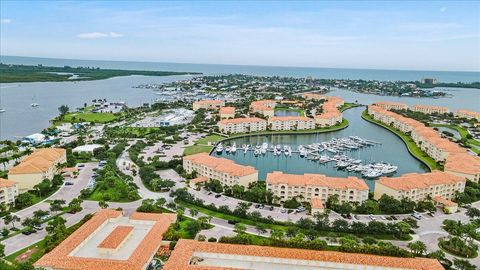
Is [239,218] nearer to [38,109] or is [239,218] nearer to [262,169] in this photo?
[262,169]

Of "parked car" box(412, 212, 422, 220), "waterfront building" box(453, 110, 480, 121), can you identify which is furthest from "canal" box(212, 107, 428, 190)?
"waterfront building" box(453, 110, 480, 121)

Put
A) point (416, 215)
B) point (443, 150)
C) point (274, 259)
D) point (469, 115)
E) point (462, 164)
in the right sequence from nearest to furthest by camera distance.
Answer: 1. point (274, 259)
2. point (416, 215)
3. point (462, 164)
4. point (443, 150)
5. point (469, 115)

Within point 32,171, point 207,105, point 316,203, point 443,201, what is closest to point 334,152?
point 443,201

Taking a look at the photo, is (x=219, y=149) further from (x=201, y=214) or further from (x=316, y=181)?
(x=201, y=214)

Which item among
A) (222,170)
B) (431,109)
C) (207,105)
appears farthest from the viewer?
(207,105)

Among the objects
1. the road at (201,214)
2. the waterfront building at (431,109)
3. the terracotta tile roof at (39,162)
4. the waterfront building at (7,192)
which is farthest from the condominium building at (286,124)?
the waterfront building at (7,192)

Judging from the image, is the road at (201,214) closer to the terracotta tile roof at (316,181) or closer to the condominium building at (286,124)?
the terracotta tile roof at (316,181)

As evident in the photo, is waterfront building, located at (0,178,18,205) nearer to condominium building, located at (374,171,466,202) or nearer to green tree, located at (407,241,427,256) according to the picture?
green tree, located at (407,241,427,256)
